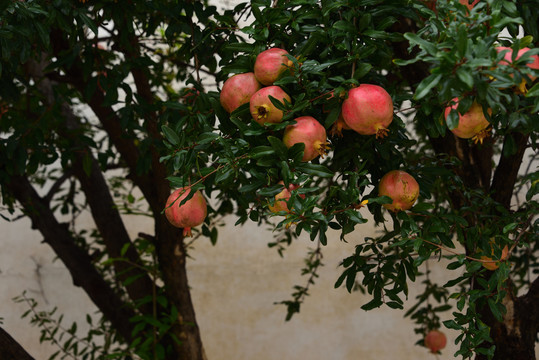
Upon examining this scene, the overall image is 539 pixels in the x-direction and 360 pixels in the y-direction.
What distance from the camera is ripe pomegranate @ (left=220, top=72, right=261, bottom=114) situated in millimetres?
919

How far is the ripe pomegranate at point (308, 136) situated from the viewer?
0.86 metres

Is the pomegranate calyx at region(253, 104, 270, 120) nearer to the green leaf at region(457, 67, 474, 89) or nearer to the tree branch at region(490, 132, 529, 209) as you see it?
the green leaf at region(457, 67, 474, 89)

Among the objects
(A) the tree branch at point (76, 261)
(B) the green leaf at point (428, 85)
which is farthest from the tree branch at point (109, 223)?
(B) the green leaf at point (428, 85)

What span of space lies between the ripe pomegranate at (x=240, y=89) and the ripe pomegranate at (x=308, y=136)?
3.7 inches

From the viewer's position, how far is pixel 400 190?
0.96m

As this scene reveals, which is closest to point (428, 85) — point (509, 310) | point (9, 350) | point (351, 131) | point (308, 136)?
point (308, 136)

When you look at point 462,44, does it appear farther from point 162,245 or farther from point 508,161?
point 162,245

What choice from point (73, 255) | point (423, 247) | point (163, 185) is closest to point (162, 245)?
point (163, 185)

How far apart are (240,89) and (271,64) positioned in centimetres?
Result: 7

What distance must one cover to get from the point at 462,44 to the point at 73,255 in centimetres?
220

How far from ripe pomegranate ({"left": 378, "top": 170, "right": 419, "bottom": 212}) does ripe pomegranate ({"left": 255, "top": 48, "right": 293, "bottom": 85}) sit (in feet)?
0.85

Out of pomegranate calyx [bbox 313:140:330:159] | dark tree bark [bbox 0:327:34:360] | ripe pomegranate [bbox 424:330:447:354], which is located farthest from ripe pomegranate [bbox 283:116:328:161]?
ripe pomegranate [bbox 424:330:447:354]

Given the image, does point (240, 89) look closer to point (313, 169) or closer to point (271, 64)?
point (271, 64)

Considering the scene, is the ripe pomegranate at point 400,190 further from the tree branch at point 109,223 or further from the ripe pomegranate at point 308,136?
the tree branch at point 109,223
